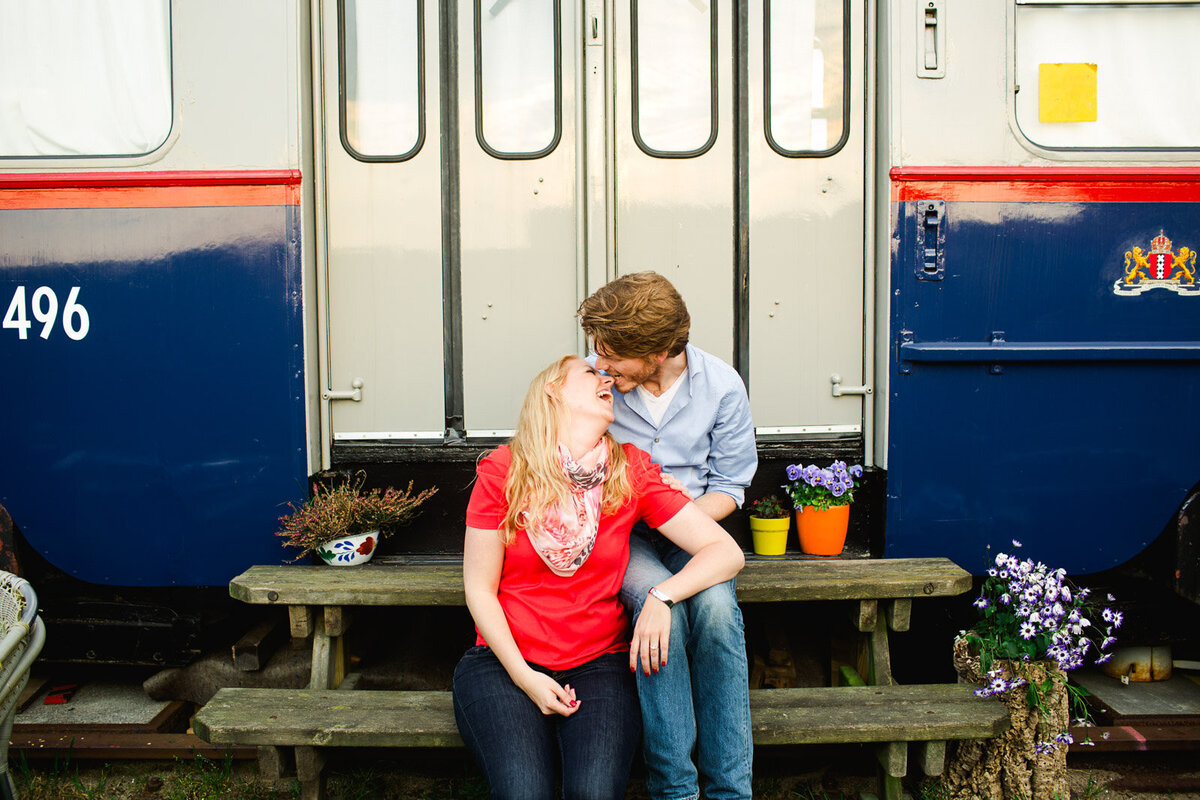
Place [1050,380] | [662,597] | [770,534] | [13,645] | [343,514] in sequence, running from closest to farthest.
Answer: [13,645]
[662,597]
[343,514]
[1050,380]
[770,534]

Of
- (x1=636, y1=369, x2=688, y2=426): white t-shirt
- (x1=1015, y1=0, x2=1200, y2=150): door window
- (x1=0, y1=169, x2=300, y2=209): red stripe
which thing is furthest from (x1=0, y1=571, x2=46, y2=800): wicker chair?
(x1=1015, y1=0, x2=1200, y2=150): door window

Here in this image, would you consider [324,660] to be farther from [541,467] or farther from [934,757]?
[934,757]

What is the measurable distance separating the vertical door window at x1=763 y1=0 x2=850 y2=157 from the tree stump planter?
189 centimetres

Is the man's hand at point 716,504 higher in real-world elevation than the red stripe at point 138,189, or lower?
lower

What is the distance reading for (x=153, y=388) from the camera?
276cm

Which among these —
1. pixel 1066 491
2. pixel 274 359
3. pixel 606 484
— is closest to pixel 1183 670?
pixel 1066 491

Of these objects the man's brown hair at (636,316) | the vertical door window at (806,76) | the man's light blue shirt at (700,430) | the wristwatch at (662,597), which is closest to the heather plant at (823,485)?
the man's light blue shirt at (700,430)

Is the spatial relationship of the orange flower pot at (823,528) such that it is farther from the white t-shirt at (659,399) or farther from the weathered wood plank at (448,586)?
the white t-shirt at (659,399)

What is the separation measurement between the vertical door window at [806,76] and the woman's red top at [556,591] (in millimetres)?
1566

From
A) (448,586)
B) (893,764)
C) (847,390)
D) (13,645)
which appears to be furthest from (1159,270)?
(13,645)

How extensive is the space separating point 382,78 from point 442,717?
216 centimetres

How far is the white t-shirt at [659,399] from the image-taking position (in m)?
2.46

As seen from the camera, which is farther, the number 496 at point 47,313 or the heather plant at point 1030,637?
the number 496 at point 47,313

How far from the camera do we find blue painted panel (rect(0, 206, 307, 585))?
2738 mm
